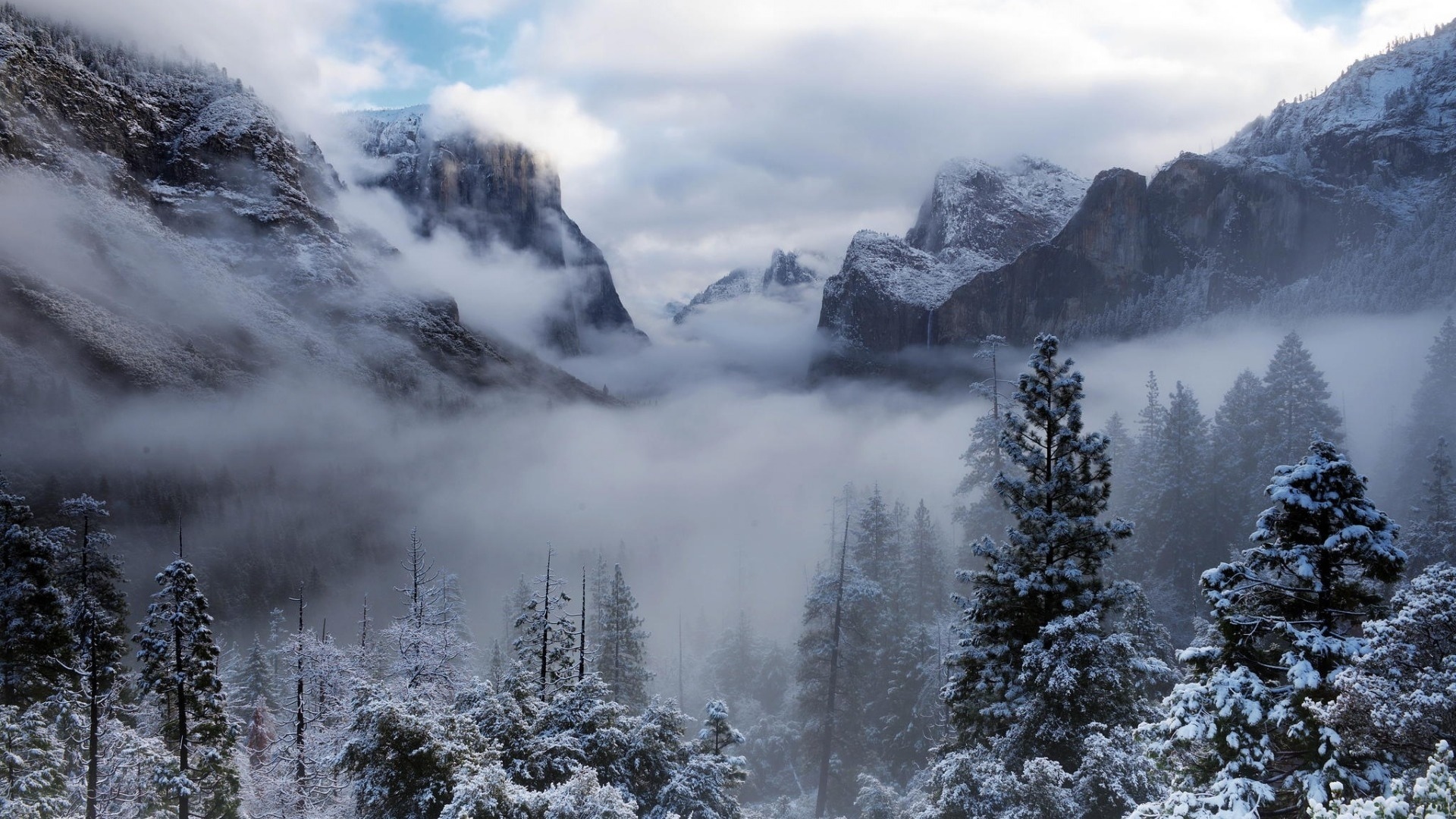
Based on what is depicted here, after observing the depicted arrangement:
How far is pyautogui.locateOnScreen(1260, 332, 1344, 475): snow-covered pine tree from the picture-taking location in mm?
45500

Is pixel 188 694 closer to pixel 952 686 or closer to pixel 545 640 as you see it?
pixel 545 640

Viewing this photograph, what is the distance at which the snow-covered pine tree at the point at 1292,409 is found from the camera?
149ft

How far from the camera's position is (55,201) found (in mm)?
180875

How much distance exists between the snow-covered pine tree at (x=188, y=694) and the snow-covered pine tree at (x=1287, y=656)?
22.1m

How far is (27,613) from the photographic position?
23.6m

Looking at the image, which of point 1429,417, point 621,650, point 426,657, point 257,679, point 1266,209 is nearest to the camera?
point 426,657

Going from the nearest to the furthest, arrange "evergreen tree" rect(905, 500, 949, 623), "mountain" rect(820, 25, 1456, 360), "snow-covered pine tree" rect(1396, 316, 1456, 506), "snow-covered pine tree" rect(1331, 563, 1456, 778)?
"snow-covered pine tree" rect(1331, 563, 1456, 778)
"snow-covered pine tree" rect(1396, 316, 1456, 506)
"evergreen tree" rect(905, 500, 949, 623)
"mountain" rect(820, 25, 1456, 360)

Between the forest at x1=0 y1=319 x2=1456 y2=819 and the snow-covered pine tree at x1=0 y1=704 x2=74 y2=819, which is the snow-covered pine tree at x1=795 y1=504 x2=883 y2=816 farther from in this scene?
the snow-covered pine tree at x1=0 y1=704 x2=74 y2=819

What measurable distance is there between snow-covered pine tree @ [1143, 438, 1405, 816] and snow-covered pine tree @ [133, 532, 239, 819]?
2210cm

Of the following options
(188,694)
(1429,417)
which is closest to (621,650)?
(188,694)

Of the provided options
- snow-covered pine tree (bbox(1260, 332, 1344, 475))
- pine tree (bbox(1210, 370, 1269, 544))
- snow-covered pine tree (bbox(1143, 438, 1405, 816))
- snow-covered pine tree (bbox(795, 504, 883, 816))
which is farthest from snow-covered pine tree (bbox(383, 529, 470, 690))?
snow-covered pine tree (bbox(1260, 332, 1344, 475))

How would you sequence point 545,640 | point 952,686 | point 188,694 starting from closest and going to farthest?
point 952,686 → point 188,694 → point 545,640

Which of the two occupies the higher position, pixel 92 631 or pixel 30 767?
pixel 92 631

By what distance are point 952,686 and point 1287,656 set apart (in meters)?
Answer: 9.02
